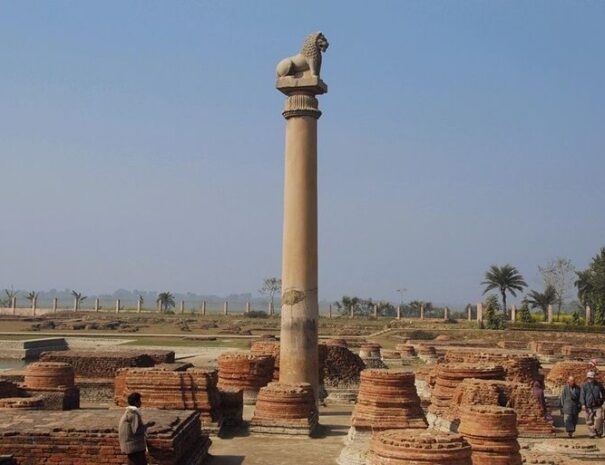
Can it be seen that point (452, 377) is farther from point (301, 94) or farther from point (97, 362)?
point (97, 362)

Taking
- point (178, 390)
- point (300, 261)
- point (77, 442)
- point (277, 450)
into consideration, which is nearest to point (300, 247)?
point (300, 261)

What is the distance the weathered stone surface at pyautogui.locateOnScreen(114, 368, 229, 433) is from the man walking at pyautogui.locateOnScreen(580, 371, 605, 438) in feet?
19.3

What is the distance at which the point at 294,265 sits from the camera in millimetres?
13445

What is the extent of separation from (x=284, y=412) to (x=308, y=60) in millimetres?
6412

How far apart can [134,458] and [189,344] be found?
1015 inches

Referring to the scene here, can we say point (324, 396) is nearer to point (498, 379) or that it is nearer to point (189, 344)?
point (498, 379)

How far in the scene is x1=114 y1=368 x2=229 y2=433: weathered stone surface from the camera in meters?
11.5

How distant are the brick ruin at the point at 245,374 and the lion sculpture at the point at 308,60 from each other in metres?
5.65

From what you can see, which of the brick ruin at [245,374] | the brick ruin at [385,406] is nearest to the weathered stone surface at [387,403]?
the brick ruin at [385,406]

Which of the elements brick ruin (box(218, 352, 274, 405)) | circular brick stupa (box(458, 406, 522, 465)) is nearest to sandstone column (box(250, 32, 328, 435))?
brick ruin (box(218, 352, 274, 405))

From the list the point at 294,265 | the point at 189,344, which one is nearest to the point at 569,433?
the point at 294,265

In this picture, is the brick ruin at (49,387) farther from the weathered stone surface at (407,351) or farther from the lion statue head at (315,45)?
the weathered stone surface at (407,351)

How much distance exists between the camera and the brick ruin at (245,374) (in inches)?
587

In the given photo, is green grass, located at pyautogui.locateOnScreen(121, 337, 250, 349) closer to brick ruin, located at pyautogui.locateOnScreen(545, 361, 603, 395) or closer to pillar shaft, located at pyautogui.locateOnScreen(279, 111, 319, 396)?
brick ruin, located at pyautogui.locateOnScreen(545, 361, 603, 395)
